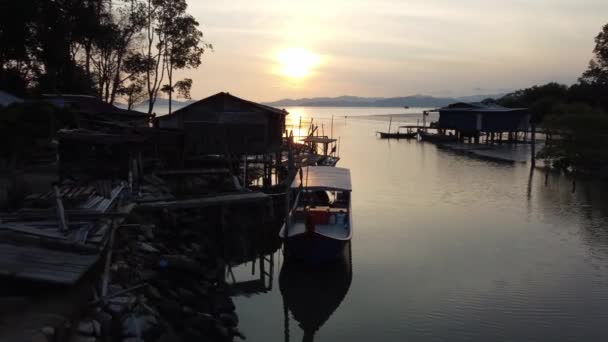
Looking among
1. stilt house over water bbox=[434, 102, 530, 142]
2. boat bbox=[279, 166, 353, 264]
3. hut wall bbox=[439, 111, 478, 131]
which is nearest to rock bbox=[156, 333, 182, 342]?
boat bbox=[279, 166, 353, 264]

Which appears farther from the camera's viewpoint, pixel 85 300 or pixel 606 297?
pixel 606 297

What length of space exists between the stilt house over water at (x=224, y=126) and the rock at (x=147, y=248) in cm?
919

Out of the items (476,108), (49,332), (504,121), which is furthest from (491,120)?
(49,332)

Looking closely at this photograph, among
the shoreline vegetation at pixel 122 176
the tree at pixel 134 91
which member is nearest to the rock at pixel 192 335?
the shoreline vegetation at pixel 122 176

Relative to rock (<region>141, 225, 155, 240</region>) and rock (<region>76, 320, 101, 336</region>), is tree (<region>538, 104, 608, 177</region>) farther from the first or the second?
rock (<region>76, 320, 101, 336</region>)

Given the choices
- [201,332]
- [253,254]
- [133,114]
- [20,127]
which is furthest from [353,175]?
[201,332]

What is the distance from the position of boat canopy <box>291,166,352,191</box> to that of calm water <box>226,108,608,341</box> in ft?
6.56

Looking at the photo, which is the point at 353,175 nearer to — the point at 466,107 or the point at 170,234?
the point at 170,234

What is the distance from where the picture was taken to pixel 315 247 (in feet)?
48.0

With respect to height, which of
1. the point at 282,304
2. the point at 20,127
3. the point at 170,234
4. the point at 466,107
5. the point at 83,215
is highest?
the point at 466,107

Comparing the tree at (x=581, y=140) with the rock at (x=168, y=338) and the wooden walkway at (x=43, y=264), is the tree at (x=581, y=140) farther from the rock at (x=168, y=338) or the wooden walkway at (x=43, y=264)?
the wooden walkway at (x=43, y=264)

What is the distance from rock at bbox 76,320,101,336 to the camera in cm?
795

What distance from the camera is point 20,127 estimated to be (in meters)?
14.7

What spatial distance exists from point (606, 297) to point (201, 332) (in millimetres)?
10103
